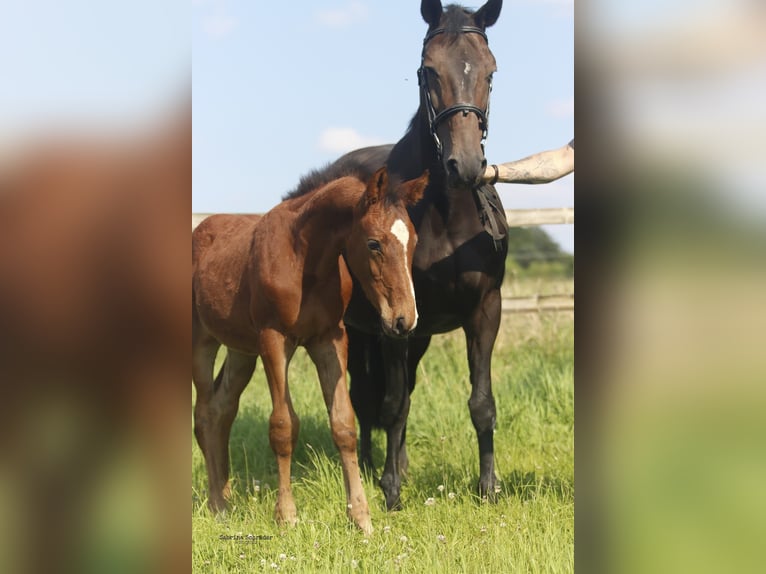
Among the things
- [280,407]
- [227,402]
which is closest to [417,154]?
[280,407]

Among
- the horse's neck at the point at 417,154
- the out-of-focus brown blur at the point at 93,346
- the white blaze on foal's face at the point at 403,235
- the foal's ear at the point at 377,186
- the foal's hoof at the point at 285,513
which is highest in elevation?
the horse's neck at the point at 417,154

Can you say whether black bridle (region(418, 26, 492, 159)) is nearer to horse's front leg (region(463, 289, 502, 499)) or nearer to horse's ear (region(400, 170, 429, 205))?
horse's ear (region(400, 170, 429, 205))

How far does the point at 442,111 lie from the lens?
4.73m

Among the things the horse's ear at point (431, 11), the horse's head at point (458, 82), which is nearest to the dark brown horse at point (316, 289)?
the horse's head at point (458, 82)

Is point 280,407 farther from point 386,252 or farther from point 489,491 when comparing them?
point 489,491

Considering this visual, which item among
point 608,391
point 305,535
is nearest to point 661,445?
point 608,391

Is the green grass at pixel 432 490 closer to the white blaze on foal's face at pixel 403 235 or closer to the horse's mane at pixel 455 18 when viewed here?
the white blaze on foal's face at pixel 403 235

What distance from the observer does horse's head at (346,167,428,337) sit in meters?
4.18

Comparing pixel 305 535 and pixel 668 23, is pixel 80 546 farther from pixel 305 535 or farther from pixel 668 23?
pixel 305 535

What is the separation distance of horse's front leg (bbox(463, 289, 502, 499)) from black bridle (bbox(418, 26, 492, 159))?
1068 mm

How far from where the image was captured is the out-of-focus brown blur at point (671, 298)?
1150 mm

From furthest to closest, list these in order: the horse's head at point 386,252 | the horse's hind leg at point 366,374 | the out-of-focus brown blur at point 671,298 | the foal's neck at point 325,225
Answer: the horse's hind leg at point 366,374 → the foal's neck at point 325,225 → the horse's head at point 386,252 → the out-of-focus brown blur at point 671,298

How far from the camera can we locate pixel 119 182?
1267 mm

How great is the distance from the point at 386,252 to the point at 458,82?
45.9 inches
